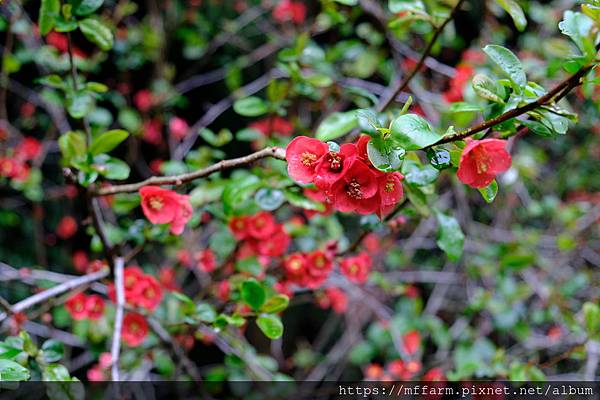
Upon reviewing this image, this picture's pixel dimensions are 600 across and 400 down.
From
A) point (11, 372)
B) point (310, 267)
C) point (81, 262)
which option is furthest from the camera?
point (81, 262)

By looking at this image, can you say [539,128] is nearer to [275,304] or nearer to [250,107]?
[275,304]

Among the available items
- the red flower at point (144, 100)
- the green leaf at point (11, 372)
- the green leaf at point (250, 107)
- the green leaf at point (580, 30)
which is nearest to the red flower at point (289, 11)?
the red flower at point (144, 100)

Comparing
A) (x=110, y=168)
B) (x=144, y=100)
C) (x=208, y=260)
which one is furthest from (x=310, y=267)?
(x=144, y=100)

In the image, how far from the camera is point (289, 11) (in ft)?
6.44

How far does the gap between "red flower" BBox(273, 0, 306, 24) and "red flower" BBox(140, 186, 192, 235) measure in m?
1.32

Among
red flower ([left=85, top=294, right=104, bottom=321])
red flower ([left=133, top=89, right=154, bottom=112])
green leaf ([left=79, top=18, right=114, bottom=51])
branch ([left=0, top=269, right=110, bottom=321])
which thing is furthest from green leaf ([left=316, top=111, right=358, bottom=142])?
red flower ([left=133, top=89, right=154, bottom=112])

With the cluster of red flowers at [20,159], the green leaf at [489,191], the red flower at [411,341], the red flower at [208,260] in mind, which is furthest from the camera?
the red flower at [411,341]

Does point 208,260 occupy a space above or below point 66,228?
above

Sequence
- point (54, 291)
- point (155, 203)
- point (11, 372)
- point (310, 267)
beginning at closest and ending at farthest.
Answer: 1. point (11, 372)
2. point (155, 203)
3. point (54, 291)
4. point (310, 267)

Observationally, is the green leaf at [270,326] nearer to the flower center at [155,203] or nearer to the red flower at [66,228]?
the flower center at [155,203]

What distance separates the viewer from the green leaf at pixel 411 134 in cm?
57

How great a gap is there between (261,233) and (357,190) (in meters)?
0.52

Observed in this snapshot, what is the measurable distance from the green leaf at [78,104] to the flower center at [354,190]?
1.90ft

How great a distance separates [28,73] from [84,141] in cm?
119
